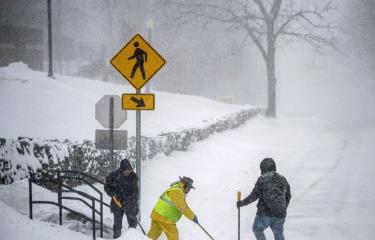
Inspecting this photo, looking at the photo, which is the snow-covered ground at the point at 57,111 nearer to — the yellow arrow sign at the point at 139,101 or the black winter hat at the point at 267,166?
the yellow arrow sign at the point at 139,101

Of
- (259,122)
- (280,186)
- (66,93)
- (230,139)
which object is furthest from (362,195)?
(259,122)

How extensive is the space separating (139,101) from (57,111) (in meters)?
10.9

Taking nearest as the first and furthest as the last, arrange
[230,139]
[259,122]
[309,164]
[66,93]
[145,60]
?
[145,60], [309,164], [66,93], [230,139], [259,122]

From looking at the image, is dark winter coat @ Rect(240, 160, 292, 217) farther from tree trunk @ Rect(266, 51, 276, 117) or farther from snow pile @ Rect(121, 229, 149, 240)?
tree trunk @ Rect(266, 51, 276, 117)

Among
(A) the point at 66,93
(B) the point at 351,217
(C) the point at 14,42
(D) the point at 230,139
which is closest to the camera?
(B) the point at 351,217

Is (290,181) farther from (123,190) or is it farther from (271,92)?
(271,92)

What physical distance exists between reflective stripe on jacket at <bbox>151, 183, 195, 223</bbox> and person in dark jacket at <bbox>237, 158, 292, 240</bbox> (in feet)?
3.53

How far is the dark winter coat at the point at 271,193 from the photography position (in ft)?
23.9

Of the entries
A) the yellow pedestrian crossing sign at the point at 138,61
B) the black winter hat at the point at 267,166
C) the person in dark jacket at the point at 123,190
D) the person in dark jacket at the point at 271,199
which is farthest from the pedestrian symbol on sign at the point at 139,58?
the person in dark jacket at the point at 271,199

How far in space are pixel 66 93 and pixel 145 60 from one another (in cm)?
1412

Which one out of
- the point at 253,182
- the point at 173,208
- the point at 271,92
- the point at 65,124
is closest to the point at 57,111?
the point at 65,124

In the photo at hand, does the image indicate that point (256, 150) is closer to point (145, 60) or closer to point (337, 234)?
point (337, 234)

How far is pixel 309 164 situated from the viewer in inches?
736

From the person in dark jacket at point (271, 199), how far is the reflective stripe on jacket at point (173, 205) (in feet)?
3.53
